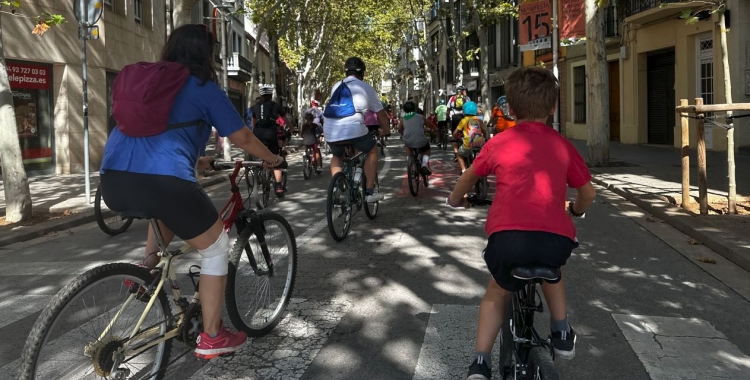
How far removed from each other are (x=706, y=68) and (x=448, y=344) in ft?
61.1

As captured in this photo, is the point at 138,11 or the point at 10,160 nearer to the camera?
the point at 10,160

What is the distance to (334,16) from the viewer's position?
1528 inches

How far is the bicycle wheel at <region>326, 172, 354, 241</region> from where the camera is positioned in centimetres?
707

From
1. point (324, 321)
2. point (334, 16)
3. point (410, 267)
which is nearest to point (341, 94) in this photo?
point (410, 267)

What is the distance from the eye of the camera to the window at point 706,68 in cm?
1963

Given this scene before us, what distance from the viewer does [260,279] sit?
4.29m

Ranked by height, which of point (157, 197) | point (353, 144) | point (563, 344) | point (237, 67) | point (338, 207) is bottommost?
point (563, 344)

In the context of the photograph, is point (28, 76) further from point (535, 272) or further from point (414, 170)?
point (535, 272)

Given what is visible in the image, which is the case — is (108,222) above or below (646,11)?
below

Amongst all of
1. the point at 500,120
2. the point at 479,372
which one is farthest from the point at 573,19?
the point at 479,372

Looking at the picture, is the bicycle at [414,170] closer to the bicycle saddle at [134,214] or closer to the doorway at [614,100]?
the bicycle saddle at [134,214]

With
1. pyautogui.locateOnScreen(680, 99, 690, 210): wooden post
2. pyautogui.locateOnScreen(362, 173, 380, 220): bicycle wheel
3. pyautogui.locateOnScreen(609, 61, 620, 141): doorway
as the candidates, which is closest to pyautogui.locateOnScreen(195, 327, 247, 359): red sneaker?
pyautogui.locateOnScreen(362, 173, 380, 220): bicycle wheel

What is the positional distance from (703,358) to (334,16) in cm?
3654

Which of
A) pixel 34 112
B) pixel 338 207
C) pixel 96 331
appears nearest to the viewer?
pixel 96 331
